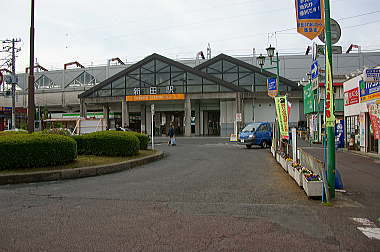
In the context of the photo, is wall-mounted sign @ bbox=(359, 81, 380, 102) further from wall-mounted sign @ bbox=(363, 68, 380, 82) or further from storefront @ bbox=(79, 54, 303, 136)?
storefront @ bbox=(79, 54, 303, 136)

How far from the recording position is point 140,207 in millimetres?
5906

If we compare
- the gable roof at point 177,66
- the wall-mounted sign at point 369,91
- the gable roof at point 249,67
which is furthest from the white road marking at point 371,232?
the gable roof at point 249,67

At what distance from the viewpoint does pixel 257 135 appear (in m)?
21.7

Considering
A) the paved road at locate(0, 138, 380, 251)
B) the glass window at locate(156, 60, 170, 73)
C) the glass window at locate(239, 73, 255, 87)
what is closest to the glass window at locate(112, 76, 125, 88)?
the glass window at locate(156, 60, 170, 73)

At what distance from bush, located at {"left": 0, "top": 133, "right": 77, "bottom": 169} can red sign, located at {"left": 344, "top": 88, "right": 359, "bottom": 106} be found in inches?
627

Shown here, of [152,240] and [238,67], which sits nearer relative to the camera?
[152,240]

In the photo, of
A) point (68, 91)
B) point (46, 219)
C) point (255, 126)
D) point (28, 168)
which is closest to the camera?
point (46, 219)

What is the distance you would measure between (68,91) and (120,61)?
10.9 m

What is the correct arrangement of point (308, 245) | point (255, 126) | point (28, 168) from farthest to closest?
1. point (255, 126)
2. point (28, 168)
3. point (308, 245)

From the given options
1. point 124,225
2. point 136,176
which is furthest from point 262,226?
point 136,176

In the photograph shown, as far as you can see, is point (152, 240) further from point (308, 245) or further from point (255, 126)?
point (255, 126)

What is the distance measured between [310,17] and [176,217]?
4.96 metres

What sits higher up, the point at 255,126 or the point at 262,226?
the point at 255,126

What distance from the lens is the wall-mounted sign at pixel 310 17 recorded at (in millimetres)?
6789
